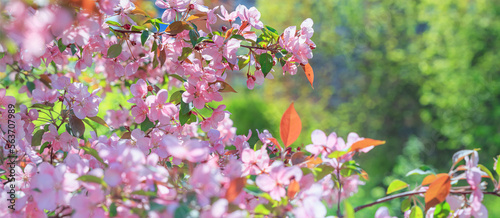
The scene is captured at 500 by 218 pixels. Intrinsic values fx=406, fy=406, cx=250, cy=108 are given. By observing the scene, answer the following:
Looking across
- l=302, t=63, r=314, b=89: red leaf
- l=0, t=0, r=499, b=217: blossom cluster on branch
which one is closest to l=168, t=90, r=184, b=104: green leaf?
l=0, t=0, r=499, b=217: blossom cluster on branch

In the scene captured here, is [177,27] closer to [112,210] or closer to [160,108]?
[160,108]

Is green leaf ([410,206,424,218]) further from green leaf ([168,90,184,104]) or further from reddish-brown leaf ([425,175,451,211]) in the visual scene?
green leaf ([168,90,184,104])

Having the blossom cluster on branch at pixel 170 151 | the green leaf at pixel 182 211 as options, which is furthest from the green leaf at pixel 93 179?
the green leaf at pixel 182 211

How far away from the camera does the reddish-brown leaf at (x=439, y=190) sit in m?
0.61

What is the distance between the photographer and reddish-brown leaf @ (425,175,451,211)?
0.61 metres

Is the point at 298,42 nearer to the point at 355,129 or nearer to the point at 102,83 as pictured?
the point at 102,83

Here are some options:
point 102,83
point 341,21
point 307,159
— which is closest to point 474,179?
point 307,159

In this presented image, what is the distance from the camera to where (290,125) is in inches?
26.2

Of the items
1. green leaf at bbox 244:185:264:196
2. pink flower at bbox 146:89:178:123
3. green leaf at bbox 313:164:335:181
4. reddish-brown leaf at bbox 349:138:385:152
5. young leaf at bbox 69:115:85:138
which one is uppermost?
reddish-brown leaf at bbox 349:138:385:152

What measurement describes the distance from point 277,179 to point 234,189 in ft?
0.33

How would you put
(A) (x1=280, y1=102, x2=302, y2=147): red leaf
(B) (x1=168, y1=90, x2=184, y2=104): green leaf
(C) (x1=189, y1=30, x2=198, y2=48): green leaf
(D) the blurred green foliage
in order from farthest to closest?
(D) the blurred green foliage → (B) (x1=168, y1=90, x2=184, y2=104): green leaf → (C) (x1=189, y1=30, x2=198, y2=48): green leaf → (A) (x1=280, y1=102, x2=302, y2=147): red leaf

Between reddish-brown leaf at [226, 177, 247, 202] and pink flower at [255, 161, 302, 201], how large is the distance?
70 millimetres

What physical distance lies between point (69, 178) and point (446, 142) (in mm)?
5601

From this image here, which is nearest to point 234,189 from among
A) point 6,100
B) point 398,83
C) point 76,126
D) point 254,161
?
point 254,161
